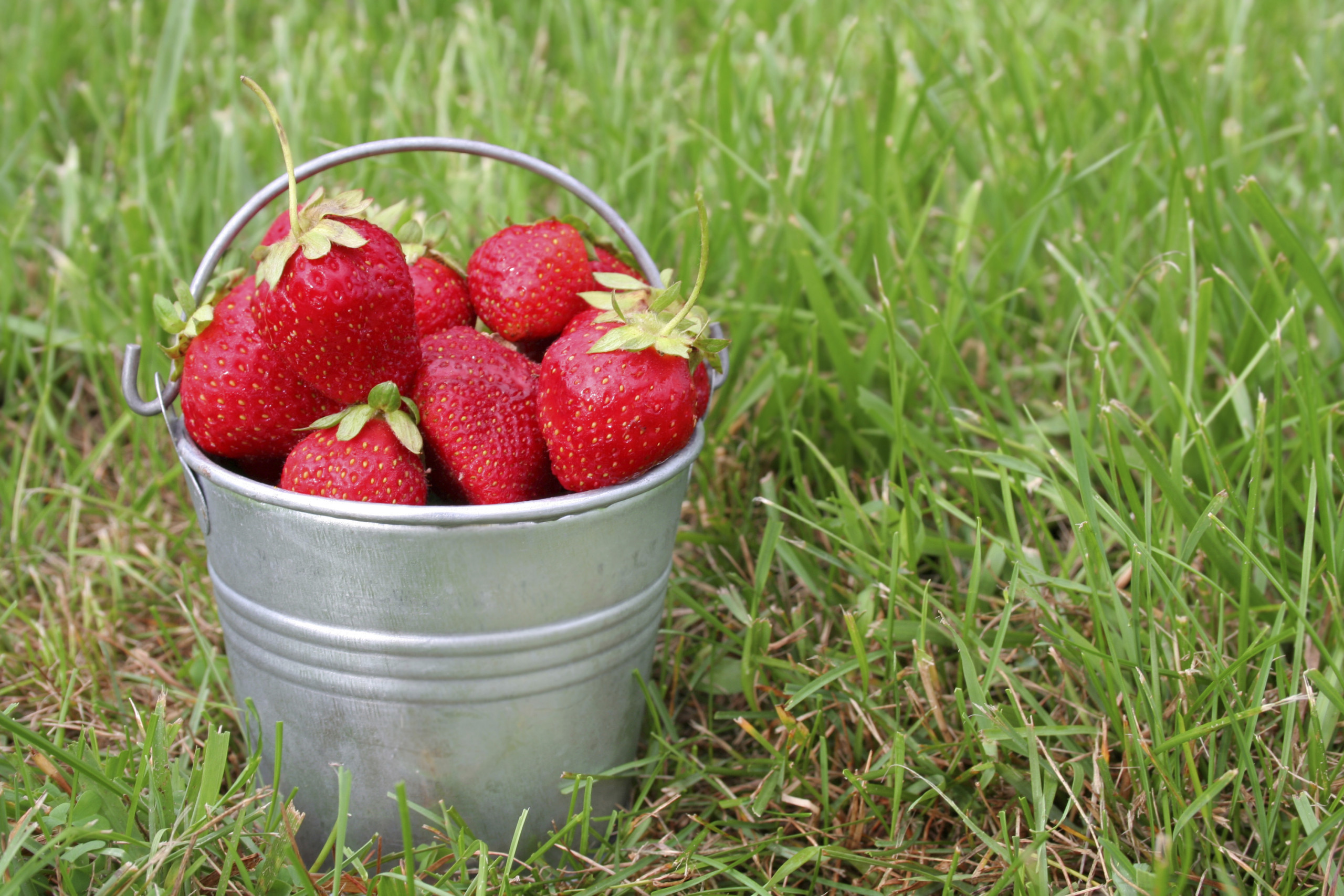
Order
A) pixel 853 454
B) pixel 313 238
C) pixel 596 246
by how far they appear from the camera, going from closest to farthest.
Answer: pixel 313 238
pixel 596 246
pixel 853 454

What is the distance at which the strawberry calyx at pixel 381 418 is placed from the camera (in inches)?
38.6

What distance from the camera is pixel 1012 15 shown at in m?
2.28

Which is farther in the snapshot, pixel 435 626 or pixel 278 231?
pixel 278 231

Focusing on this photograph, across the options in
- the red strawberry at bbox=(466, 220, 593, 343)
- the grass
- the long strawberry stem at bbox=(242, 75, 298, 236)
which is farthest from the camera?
the red strawberry at bbox=(466, 220, 593, 343)

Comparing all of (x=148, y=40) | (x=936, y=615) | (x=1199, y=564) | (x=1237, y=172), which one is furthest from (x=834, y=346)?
(x=148, y=40)

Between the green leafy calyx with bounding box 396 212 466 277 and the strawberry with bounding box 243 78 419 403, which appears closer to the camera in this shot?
the strawberry with bounding box 243 78 419 403

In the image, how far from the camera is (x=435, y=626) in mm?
999

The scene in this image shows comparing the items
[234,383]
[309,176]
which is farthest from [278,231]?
[234,383]

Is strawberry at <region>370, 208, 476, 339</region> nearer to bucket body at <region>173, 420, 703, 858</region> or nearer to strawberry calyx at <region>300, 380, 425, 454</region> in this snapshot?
strawberry calyx at <region>300, 380, 425, 454</region>

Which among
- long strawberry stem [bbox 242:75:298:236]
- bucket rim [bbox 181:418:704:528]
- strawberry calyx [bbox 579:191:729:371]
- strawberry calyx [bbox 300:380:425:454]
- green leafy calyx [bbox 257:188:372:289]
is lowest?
bucket rim [bbox 181:418:704:528]

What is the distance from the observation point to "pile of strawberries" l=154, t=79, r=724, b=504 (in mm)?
971

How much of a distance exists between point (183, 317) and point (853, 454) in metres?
0.88

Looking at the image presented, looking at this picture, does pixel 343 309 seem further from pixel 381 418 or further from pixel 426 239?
pixel 426 239

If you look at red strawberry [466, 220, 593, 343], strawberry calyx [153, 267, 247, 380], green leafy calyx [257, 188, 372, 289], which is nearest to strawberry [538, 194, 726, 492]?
red strawberry [466, 220, 593, 343]
